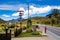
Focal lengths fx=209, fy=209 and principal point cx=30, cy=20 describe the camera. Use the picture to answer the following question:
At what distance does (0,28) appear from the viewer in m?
22.0

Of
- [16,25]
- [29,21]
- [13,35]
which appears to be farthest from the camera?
[29,21]

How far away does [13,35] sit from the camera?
1967cm

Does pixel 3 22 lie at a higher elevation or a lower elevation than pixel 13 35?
higher

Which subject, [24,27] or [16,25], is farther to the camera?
[24,27]

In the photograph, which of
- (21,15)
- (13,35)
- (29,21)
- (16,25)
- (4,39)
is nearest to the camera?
(4,39)

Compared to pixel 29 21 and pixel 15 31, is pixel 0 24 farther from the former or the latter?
pixel 29 21

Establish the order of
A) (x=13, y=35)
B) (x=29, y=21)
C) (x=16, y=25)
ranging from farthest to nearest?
(x=29, y=21), (x=16, y=25), (x=13, y=35)

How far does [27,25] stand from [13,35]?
6.77 metres

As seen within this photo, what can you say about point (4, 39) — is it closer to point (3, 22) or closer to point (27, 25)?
point (3, 22)

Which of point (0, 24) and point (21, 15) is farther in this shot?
point (21, 15)

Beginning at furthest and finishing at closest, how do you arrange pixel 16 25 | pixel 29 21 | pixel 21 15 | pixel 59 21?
pixel 59 21 → pixel 29 21 → pixel 16 25 → pixel 21 15

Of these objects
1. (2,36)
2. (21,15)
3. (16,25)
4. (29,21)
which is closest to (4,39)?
(2,36)

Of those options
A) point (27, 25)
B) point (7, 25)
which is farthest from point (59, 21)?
point (7, 25)

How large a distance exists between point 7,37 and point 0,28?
6568 millimetres
